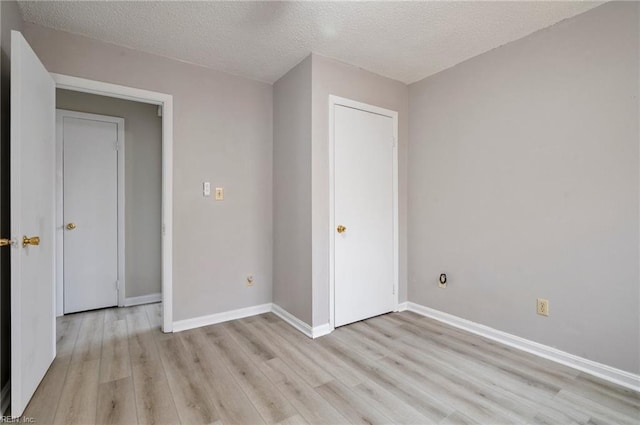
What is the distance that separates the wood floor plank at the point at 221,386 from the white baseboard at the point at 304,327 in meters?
0.75

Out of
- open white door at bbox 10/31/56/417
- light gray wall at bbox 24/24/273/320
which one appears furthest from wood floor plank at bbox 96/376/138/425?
light gray wall at bbox 24/24/273/320

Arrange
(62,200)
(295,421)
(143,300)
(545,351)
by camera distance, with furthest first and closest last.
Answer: (143,300), (62,200), (545,351), (295,421)

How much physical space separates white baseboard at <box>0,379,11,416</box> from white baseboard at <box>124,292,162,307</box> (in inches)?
70.1

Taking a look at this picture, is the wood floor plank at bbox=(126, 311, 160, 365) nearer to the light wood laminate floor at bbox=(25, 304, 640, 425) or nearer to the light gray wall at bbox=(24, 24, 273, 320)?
the light wood laminate floor at bbox=(25, 304, 640, 425)

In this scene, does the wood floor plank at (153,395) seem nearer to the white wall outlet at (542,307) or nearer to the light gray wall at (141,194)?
the light gray wall at (141,194)

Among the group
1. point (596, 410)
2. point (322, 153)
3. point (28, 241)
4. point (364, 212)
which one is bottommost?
point (596, 410)

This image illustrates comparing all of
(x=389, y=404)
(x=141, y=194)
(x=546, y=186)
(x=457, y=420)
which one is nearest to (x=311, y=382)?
(x=389, y=404)

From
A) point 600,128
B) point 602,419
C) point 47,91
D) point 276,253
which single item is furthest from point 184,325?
point 600,128

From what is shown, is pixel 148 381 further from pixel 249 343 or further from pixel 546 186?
pixel 546 186

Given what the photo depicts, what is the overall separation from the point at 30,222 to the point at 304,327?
2.04 meters

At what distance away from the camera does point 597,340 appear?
207cm

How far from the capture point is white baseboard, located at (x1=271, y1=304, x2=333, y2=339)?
105 inches

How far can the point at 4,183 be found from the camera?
1841 mm

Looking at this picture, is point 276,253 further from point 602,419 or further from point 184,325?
point 602,419
